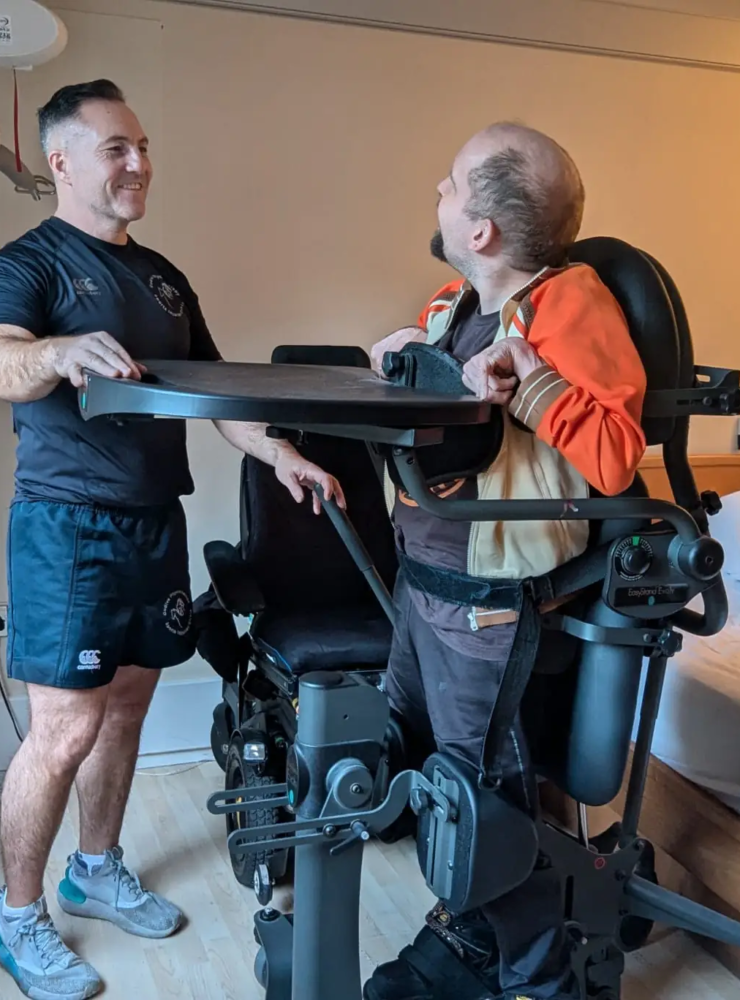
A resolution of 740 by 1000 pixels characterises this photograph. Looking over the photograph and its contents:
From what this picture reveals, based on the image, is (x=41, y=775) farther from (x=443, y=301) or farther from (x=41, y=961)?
(x=443, y=301)

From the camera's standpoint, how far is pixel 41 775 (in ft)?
6.34

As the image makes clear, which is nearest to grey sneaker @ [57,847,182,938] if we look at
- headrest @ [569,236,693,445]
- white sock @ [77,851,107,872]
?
white sock @ [77,851,107,872]

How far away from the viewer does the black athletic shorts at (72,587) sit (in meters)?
1.90

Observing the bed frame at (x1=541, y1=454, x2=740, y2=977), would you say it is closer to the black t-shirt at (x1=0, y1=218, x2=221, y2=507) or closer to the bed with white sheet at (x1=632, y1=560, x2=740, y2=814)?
the bed with white sheet at (x1=632, y1=560, x2=740, y2=814)

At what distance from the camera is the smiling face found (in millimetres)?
1905

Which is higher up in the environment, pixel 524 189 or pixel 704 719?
pixel 524 189

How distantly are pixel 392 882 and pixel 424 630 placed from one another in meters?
1.07

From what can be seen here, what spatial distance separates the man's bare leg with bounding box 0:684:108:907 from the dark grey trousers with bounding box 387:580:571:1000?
0.69 metres

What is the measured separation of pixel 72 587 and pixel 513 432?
999mm

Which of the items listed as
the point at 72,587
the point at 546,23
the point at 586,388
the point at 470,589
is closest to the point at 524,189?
the point at 586,388

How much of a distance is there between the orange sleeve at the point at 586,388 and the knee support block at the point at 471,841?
0.48m

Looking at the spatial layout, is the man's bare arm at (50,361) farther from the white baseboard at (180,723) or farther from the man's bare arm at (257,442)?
the white baseboard at (180,723)

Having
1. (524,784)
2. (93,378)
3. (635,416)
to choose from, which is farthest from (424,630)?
(93,378)

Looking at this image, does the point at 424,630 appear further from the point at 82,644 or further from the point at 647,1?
the point at 647,1
